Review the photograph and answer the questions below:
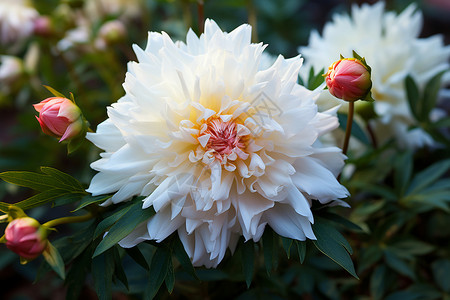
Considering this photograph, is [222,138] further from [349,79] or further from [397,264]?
[397,264]

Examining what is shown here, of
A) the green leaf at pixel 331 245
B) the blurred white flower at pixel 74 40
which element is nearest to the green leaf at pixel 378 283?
the green leaf at pixel 331 245

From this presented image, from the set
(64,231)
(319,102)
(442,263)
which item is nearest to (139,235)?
(319,102)

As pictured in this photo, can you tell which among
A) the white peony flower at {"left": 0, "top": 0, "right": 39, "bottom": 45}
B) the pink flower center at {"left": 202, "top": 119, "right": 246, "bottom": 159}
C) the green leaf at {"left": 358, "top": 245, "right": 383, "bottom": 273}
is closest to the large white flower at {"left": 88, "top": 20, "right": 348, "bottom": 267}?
the pink flower center at {"left": 202, "top": 119, "right": 246, "bottom": 159}

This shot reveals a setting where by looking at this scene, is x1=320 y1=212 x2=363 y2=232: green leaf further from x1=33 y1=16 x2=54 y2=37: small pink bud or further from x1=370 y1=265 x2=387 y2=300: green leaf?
x1=33 y1=16 x2=54 y2=37: small pink bud

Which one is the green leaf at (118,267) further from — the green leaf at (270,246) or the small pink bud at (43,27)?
the small pink bud at (43,27)

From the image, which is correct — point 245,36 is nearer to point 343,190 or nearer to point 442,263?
point 343,190

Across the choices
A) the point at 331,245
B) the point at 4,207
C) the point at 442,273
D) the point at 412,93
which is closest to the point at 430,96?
the point at 412,93

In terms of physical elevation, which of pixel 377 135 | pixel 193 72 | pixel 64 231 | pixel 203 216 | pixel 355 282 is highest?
pixel 193 72
